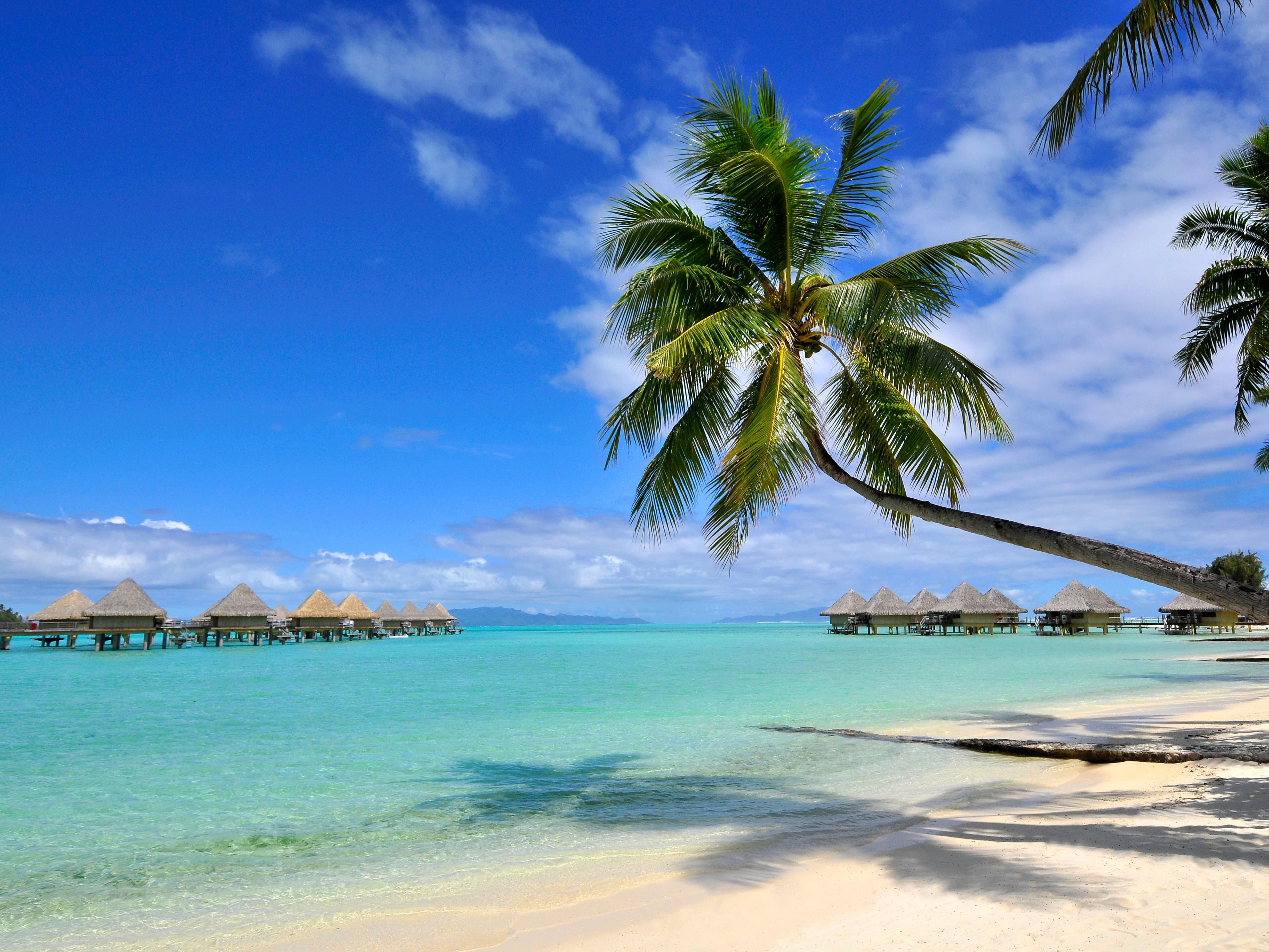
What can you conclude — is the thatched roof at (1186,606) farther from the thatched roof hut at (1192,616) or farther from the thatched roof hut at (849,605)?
the thatched roof hut at (849,605)

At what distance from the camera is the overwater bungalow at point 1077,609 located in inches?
1737

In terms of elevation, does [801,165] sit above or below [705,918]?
above

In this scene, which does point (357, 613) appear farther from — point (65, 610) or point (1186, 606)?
point (1186, 606)

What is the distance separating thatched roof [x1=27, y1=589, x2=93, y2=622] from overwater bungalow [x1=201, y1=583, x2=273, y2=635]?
5.41 metres

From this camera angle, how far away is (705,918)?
386 centimetres

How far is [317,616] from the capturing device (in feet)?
155

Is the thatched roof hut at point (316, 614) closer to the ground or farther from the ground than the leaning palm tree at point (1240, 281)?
closer to the ground

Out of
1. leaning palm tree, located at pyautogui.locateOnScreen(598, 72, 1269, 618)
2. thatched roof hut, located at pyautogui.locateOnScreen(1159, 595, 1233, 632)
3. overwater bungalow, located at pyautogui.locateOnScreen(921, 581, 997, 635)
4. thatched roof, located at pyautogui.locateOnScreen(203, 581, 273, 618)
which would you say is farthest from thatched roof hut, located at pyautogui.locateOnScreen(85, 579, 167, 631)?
thatched roof hut, located at pyautogui.locateOnScreen(1159, 595, 1233, 632)

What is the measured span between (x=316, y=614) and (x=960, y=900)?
48.6 metres

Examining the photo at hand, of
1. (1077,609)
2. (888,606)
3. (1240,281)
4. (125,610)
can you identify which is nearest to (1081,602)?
(1077,609)

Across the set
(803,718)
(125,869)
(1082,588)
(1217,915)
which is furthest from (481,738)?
(1082,588)

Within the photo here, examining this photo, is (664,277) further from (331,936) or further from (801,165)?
(331,936)

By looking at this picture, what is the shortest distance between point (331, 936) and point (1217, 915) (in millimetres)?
4056

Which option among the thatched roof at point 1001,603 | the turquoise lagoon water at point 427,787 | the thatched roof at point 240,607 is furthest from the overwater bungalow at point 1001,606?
the thatched roof at point 240,607
